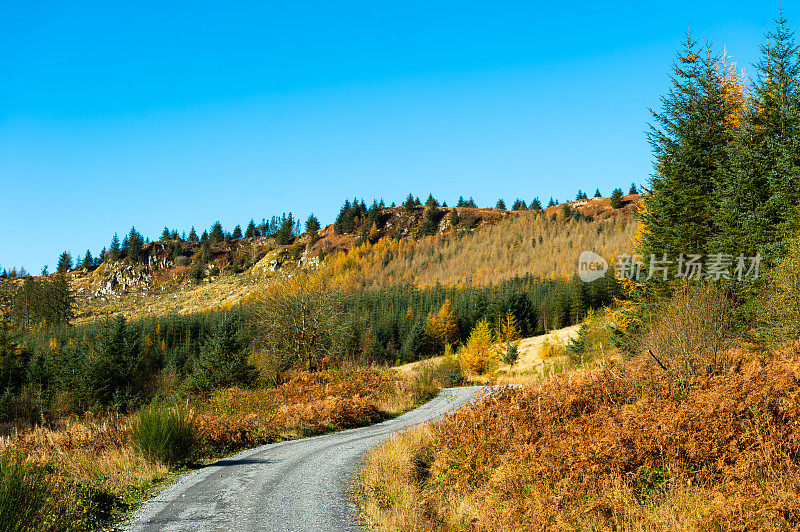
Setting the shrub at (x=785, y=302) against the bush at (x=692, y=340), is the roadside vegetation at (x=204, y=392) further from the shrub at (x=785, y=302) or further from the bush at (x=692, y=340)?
the shrub at (x=785, y=302)

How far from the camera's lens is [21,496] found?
244 inches

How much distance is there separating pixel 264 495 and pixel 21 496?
3640 millimetres

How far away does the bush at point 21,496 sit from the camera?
19.4ft

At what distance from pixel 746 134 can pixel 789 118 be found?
2027 mm

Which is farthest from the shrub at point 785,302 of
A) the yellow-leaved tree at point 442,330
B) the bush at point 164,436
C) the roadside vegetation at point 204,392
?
the yellow-leaved tree at point 442,330

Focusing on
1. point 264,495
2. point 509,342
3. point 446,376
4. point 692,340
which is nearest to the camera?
point 264,495

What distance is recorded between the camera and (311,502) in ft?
27.5

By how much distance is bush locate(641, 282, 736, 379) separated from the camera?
987 centimetres

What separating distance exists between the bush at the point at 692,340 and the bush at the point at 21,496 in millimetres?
10166

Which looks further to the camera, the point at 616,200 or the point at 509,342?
the point at 616,200

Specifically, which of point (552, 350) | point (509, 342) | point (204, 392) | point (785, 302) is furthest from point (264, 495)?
point (509, 342)

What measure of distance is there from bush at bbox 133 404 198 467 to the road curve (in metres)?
0.75

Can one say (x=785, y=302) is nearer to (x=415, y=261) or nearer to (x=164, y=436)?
(x=164, y=436)

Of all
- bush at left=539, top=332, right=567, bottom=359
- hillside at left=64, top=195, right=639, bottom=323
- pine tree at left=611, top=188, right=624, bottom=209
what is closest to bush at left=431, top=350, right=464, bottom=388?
bush at left=539, top=332, right=567, bottom=359
